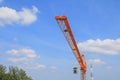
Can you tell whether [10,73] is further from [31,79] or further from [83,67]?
[83,67]

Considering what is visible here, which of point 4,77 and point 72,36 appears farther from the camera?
point 4,77

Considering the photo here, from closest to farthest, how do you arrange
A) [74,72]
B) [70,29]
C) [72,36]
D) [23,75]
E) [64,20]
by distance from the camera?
1. [64,20]
2. [70,29]
3. [72,36]
4. [74,72]
5. [23,75]

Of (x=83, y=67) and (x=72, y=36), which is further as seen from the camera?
(x=83, y=67)

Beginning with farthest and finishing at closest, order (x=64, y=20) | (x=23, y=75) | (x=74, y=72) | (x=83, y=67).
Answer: (x=23, y=75)
(x=83, y=67)
(x=74, y=72)
(x=64, y=20)

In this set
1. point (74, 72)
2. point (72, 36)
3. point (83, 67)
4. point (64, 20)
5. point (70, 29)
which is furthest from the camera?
point (83, 67)

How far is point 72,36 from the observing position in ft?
294

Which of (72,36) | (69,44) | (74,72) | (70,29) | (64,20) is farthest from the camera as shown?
(74,72)

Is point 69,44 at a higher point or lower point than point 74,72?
higher

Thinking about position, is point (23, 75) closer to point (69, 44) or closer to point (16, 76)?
point (16, 76)

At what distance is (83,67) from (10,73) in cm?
3640

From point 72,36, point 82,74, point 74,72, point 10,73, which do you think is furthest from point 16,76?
point 72,36

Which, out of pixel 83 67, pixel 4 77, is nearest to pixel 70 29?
pixel 83 67

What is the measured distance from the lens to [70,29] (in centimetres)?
8412

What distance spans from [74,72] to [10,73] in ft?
136
